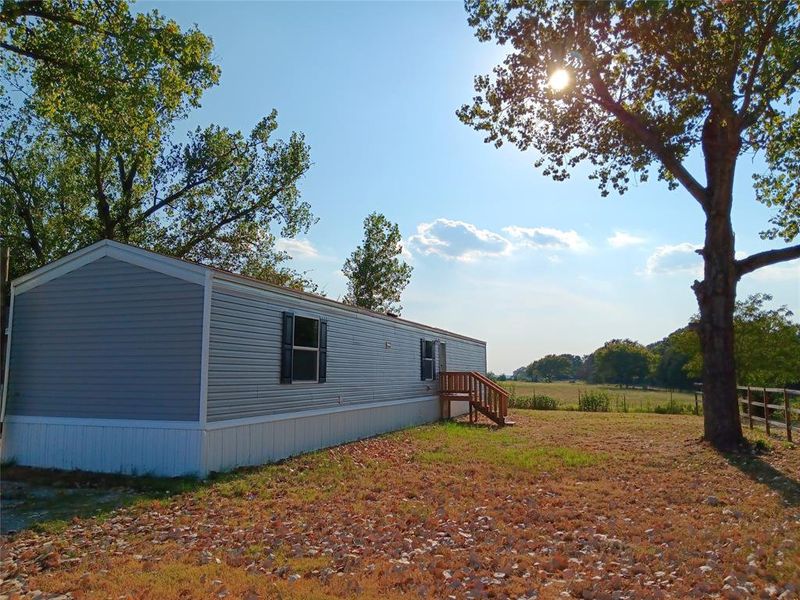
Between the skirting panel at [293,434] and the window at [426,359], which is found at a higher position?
the window at [426,359]

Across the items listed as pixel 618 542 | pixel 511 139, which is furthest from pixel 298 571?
pixel 511 139

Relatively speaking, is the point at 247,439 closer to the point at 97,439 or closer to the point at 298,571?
the point at 97,439

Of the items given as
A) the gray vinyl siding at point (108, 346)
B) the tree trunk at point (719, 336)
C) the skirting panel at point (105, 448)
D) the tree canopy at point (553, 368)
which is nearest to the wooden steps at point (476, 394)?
the tree trunk at point (719, 336)

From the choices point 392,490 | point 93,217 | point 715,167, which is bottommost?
point 392,490

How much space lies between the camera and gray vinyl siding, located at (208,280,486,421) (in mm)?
8670

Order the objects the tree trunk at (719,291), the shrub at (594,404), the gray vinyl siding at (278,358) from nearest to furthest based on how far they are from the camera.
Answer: the gray vinyl siding at (278,358) < the tree trunk at (719,291) < the shrub at (594,404)

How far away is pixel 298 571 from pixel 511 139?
12.2 metres

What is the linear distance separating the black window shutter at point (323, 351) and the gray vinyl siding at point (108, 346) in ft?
11.0

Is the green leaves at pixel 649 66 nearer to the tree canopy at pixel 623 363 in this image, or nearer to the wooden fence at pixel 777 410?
the wooden fence at pixel 777 410

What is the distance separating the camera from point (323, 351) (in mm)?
11469

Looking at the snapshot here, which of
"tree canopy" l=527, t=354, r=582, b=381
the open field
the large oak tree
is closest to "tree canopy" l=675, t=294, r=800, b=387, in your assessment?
the open field

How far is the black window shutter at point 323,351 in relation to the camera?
1134 centimetres

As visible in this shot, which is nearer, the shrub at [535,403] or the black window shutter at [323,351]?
the black window shutter at [323,351]

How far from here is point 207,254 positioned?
21.1 metres
